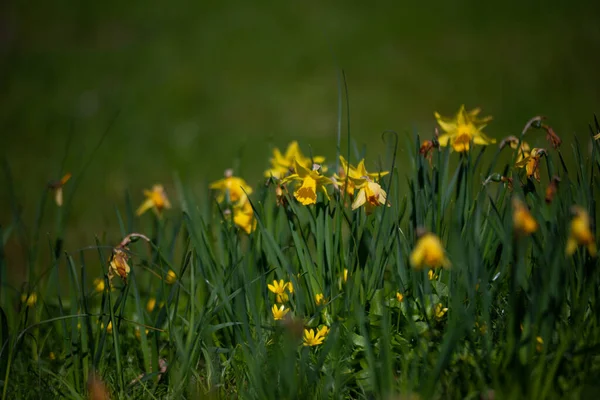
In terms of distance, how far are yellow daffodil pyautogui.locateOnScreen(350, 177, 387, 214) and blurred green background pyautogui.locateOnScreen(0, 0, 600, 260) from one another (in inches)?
87.3

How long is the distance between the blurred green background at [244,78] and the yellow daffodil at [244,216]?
1.60m

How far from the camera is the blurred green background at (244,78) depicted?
4660mm

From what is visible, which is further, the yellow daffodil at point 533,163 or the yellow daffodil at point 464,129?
the yellow daffodil at point 464,129

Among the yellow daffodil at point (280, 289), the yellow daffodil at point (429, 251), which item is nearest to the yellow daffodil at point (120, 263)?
the yellow daffodil at point (280, 289)

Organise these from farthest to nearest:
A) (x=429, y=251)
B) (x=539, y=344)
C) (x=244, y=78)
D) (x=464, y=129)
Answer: (x=244, y=78)
(x=464, y=129)
(x=539, y=344)
(x=429, y=251)

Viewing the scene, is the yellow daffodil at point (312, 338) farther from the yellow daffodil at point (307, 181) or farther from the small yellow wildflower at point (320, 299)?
the yellow daffodil at point (307, 181)

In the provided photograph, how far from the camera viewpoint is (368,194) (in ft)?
5.94

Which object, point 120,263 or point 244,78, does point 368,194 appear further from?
point 244,78

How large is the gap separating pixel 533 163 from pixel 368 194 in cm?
52

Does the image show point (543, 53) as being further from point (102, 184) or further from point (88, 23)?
point (88, 23)

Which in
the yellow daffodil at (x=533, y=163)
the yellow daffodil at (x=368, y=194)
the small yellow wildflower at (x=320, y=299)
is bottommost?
the small yellow wildflower at (x=320, y=299)

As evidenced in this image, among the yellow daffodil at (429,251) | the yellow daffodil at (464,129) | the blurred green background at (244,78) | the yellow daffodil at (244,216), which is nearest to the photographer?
the yellow daffodil at (429,251)

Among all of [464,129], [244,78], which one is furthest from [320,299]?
[244,78]

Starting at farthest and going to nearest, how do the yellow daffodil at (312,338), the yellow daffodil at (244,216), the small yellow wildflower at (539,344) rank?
1. the yellow daffodil at (244,216)
2. the yellow daffodil at (312,338)
3. the small yellow wildflower at (539,344)
